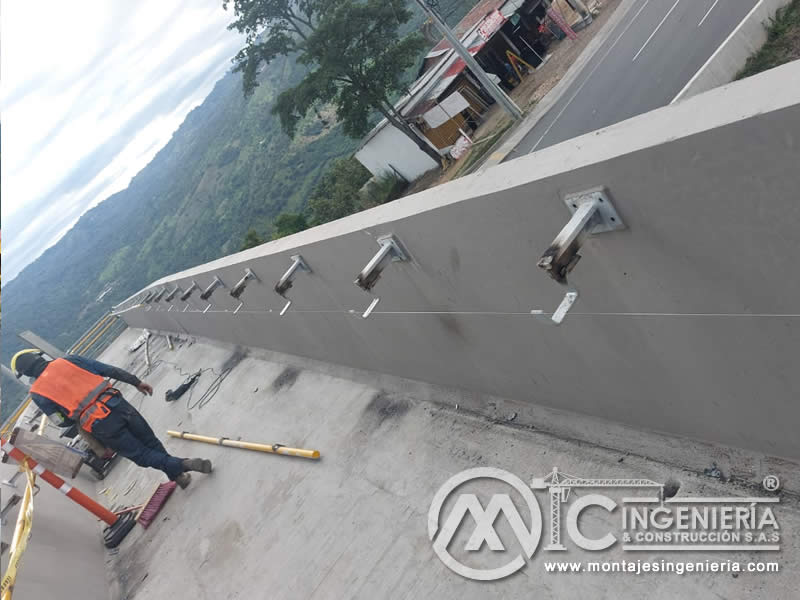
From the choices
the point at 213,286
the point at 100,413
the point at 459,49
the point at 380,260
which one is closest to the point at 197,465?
the point at 100,413

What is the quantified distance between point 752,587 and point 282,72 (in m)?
97.5

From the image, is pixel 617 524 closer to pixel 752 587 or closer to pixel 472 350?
pixel 752 587

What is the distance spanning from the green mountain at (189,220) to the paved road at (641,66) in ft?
104

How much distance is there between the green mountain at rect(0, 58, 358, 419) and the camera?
57113 millimetres

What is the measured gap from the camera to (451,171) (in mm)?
21031

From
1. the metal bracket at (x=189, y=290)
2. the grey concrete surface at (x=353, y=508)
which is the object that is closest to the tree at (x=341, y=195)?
the metal bracket at (x=189, y=290)

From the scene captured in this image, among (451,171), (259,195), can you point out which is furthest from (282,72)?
(451,171)

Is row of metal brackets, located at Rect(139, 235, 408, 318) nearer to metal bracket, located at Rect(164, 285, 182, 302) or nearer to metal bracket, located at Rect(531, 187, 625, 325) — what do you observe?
metal bracket, located at Rect(164, 285, 182, 302)

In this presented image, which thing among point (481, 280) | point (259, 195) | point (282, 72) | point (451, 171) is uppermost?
point (282, 72)

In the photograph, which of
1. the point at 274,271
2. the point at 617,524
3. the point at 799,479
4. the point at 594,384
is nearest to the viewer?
the point at 799,479

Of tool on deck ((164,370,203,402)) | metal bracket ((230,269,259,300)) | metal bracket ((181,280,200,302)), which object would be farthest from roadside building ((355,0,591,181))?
metal bracket ((230,269,259,300))

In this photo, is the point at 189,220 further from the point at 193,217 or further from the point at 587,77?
the point at 587,77

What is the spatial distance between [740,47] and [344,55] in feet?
48.6

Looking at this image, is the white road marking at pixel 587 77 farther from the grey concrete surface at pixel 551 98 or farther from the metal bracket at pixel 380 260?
the metal bracket at pixel 380 260
